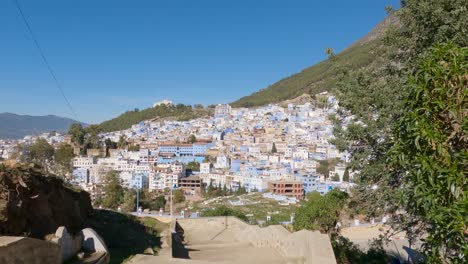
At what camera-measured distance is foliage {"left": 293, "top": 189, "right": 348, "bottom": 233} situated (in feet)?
31.7

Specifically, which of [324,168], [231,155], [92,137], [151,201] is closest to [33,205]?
[151,201]

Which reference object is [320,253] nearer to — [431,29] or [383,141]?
[383,141]

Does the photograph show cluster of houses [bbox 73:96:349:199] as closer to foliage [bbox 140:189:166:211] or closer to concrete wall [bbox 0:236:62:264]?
foliage [bbox 140:189:166:211]

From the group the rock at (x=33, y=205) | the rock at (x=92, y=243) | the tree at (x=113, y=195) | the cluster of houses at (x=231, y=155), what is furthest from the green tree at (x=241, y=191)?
the rock at (x=92, y=243)

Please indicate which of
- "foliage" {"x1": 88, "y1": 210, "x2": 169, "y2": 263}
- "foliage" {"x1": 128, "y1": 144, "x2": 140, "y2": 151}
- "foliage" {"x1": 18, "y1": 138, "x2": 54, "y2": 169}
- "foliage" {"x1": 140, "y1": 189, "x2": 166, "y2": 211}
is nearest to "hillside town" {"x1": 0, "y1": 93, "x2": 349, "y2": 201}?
"foliage" {"x1": 128, "y1": 144, "x2": 140, "y2": 151}

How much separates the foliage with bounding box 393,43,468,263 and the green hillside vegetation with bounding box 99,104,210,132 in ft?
462

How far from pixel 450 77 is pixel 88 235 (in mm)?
7036

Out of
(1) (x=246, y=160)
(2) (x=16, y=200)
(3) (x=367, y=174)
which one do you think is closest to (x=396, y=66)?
(3) (x=367, y=174)

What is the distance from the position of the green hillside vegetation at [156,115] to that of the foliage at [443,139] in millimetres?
140694

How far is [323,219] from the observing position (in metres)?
9.81

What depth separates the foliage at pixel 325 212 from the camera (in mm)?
9672

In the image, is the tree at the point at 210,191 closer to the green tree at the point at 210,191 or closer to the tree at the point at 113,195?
the green tree at the point at 210,191

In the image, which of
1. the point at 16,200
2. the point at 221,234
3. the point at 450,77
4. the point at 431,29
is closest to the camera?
the point at 450,77

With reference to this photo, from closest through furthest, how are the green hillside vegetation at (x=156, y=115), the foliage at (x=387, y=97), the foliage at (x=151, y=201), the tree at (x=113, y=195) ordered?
the foliage at (x=387, y=97)
the tree at (x=113, y=195)
the foliage at (x=151, y=201)
the green hillside vegetation at (x=156, y=115)
